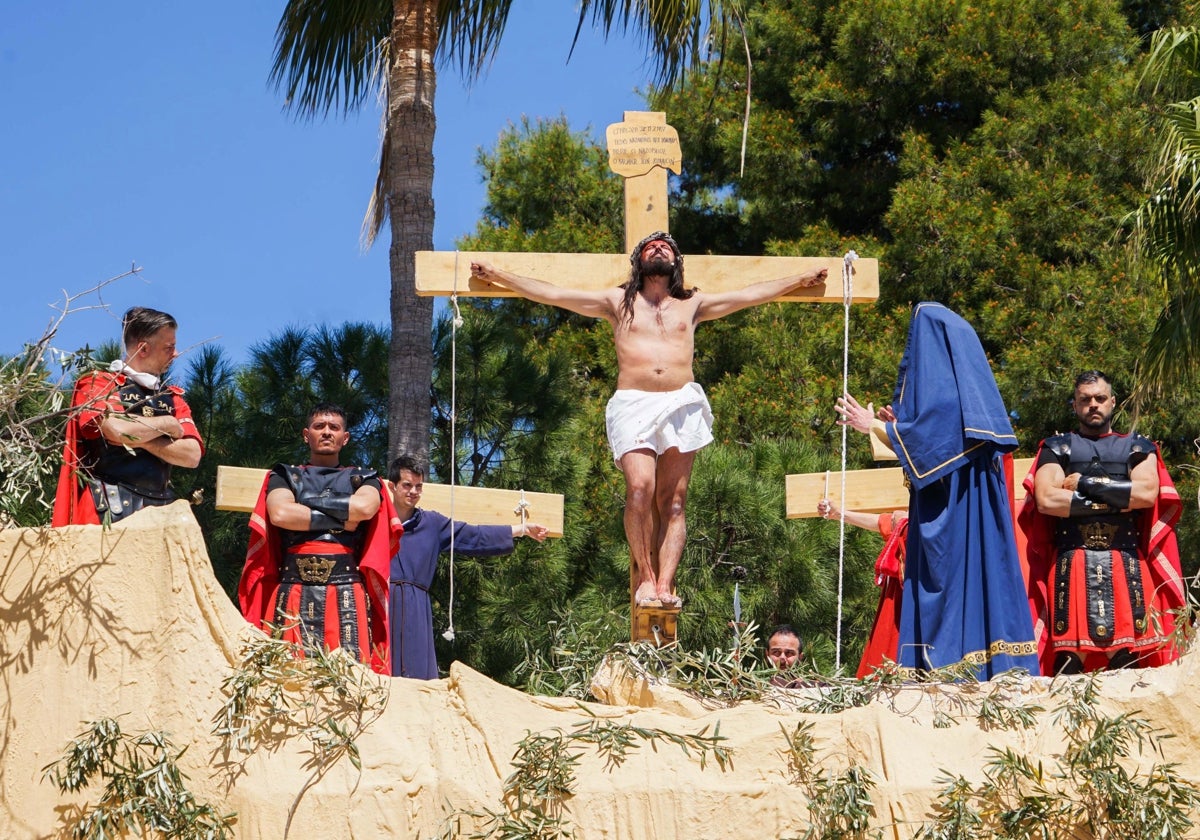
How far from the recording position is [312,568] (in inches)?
272

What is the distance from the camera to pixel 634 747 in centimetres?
512

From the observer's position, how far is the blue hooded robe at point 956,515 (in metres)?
6.39

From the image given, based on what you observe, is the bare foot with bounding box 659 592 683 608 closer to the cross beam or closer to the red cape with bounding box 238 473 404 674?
the red cape with bounding box 238 473 404 674

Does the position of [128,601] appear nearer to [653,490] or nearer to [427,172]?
[653,490]

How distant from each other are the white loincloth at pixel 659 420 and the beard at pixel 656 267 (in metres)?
0.60

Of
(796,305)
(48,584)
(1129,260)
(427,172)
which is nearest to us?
(48,584)

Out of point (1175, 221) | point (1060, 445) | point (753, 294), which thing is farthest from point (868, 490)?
point (1175, 221)

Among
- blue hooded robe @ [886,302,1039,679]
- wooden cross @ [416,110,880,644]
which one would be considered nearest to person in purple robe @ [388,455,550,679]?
wooden cross @ [416,110,880,644]

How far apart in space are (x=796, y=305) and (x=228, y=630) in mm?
12680

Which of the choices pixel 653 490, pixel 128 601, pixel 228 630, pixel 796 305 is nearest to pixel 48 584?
pixel 128 601

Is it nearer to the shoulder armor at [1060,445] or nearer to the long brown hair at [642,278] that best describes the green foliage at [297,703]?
the long brown hair at [642,278]

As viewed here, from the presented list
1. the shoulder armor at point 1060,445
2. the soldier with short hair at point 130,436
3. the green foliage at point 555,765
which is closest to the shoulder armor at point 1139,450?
the shoulder armor at point 1060,445

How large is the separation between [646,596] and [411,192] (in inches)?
203

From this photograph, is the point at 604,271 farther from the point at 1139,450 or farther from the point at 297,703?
the point at 297,703
